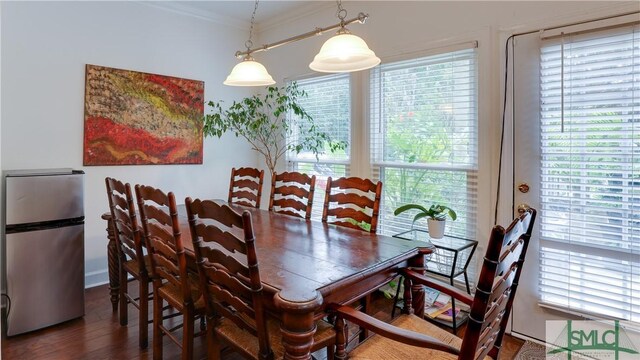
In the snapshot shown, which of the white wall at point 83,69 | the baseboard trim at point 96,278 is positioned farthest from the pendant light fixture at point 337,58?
the baseboard trim at point 96,278

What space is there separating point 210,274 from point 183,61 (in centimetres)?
286

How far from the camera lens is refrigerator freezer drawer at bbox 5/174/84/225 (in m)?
2.27

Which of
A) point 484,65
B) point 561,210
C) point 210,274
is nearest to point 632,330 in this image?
point 561,210

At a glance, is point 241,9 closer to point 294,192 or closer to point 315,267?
point 294,192

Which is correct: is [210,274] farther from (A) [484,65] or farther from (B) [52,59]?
(B) [52,59]

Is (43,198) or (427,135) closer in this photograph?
(43,198)

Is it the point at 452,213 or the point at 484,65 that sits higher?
the point at 484,65

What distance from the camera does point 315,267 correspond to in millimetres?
1516

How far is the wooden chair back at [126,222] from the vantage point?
1.98m

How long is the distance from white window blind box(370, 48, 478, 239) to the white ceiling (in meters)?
1.12

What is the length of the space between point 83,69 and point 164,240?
2.14 meters

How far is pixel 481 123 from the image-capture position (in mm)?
2488

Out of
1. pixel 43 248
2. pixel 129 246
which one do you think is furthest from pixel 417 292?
pixel 43 248

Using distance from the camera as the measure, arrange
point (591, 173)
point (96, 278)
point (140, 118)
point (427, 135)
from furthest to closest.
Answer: point (140, 118)
point (96, 278)
point (427, 135)
point (591, 173)
